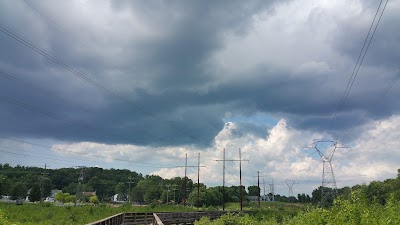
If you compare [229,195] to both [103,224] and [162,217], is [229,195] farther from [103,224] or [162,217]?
[103,224]

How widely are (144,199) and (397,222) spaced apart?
194849 millimetres

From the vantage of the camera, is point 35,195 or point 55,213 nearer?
point 55,213

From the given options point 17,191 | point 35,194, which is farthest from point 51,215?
point 17,191

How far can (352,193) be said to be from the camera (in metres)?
15.7

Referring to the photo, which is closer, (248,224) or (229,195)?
(248,224)

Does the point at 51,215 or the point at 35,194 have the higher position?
the point at 35,194

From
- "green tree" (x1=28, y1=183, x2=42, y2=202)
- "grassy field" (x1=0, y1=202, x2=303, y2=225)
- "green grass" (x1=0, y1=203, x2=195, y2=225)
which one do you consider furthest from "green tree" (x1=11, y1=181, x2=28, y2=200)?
"green grass" (x1=0, y1=203, x2=195, y2=225)

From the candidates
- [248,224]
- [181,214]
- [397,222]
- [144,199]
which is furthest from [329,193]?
[144,199]

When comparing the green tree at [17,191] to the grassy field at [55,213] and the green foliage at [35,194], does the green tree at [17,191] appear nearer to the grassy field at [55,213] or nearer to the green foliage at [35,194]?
the green foliage at [35,194]

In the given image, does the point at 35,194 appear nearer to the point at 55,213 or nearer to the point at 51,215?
the point at 55,213

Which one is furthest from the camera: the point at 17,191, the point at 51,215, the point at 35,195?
the point at 17,191

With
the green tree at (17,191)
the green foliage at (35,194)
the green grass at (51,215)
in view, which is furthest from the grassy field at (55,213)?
the green tree at (17,191)

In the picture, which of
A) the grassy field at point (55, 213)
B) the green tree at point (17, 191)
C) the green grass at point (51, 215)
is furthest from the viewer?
the green tree at point (17, 191)

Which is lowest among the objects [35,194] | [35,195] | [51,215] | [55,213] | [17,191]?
[51,215]
